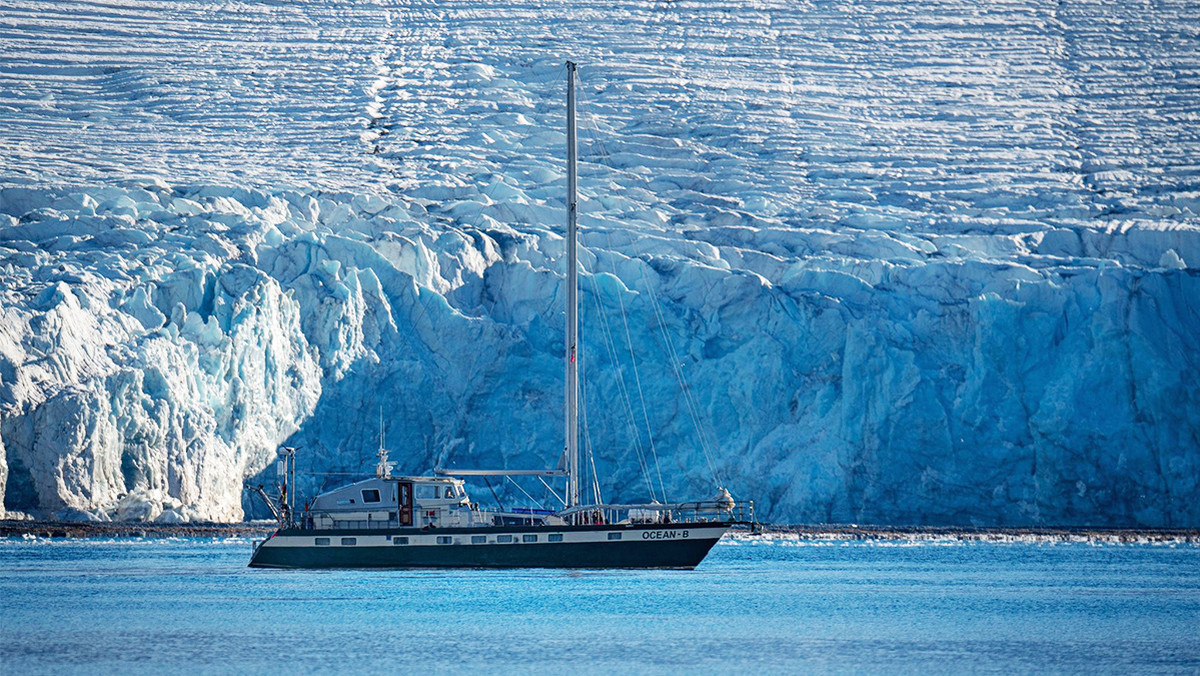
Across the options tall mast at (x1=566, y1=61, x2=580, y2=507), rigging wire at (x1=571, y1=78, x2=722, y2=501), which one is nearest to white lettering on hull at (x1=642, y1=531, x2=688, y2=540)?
tall mast at (x1=566, y1=61, x2=580, y2=507)

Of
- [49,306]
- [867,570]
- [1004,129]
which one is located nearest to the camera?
[867,570]

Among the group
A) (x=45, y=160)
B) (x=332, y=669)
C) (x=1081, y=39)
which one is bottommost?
(x=332, y=669)

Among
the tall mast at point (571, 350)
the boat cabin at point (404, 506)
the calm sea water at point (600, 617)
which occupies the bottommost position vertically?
the calm sea water at point (600, 617)

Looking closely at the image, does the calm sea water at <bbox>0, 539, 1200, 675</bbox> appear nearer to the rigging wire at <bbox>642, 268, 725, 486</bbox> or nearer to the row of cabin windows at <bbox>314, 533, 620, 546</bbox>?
the row of cabin windows at <bbox>314, 533, 620, 546</bbox>

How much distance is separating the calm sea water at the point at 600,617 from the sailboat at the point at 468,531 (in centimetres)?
42

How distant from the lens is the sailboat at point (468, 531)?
34.4m

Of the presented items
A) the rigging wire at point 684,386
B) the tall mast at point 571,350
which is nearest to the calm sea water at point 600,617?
the tall mast at point 571,350

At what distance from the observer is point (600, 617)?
27.2 meters

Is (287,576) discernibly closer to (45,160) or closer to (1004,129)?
(45,160)

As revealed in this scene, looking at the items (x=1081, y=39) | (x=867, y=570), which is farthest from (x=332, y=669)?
(x=1081, y=39)

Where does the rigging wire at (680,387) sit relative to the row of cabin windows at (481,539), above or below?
above

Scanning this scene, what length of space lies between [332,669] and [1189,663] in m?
10.6

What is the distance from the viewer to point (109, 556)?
4056cm

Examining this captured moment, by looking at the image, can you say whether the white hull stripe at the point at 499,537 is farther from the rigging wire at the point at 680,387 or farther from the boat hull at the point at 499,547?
the rigging wire at the point at 680,387
